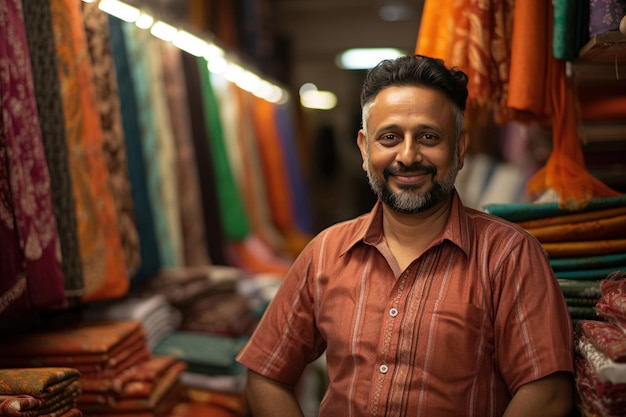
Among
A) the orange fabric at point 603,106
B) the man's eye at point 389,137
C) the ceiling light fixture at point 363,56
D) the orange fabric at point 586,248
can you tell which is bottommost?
the orange fabric at point 586,248

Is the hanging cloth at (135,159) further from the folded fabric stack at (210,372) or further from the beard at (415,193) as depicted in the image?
the beard at (415,193)

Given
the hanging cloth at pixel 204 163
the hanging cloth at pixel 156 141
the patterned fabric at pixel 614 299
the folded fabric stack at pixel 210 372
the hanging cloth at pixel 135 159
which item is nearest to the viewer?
the patterned fabric at pixel 614 299

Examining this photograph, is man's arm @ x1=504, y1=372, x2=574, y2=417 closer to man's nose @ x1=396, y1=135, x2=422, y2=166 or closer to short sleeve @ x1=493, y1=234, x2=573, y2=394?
short sleeve @ x1=493, y1=234, x2=573, y2=394

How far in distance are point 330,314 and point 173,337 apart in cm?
160

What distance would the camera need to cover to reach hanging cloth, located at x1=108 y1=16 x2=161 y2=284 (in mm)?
3279

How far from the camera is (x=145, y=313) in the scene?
306cm

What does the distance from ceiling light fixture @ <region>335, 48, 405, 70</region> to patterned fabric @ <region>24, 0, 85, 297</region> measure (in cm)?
636

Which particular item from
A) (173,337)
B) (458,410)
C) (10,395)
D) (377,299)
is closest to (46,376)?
(10,395)

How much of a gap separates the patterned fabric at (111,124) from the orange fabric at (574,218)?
5.39ft

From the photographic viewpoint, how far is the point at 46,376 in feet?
6.26

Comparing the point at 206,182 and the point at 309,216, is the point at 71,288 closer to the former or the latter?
the point at 206,182

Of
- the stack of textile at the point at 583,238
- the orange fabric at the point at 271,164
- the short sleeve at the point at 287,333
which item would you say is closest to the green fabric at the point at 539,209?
the stack of textile at the point at 583,238

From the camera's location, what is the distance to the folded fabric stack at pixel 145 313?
295 cm

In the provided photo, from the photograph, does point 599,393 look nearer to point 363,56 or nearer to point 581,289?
point 581,289
